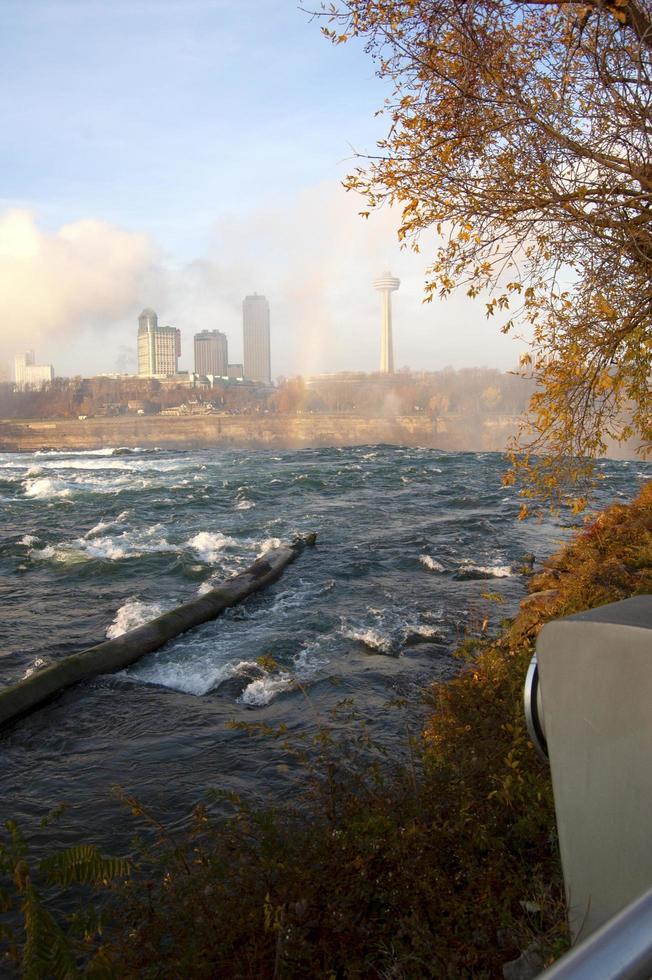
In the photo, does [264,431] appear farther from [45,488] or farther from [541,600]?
[541,600]

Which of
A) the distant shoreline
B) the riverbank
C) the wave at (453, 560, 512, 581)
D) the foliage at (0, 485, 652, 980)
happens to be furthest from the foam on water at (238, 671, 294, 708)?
the riverbank

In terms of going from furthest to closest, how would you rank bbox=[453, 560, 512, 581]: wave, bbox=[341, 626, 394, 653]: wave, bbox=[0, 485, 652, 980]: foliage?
bbox=[453, 560, 512, 581]: wave, bbox=[341, 626, 394, 653]: wave, bbox=[0, 485, 652, 980]: foliage

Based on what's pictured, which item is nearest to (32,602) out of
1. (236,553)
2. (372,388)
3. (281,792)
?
(236,553)

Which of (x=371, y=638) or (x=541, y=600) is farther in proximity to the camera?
(x=371, y=638)

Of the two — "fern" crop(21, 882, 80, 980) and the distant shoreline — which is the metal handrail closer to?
"fern" crop(21, 882, 80, 980)

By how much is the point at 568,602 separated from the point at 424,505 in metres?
16.4

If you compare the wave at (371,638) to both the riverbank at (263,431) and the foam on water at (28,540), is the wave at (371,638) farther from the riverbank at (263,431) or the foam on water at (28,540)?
the riverbank at (263,431)

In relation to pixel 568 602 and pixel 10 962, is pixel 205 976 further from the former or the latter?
pixel 568 602

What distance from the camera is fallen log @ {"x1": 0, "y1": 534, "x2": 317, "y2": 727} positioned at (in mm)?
7863

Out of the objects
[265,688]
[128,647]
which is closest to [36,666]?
[128,647]

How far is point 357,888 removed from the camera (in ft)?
11.4

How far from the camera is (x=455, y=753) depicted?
4738 millimetres

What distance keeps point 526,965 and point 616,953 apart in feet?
7.56

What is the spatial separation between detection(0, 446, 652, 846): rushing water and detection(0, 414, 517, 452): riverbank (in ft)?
239
